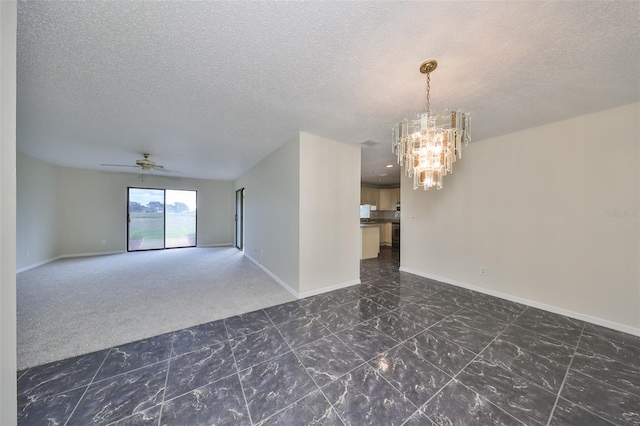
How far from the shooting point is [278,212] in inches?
149

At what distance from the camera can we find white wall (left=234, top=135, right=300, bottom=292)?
3.24m

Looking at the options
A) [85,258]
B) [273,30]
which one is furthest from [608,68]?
[85,258]

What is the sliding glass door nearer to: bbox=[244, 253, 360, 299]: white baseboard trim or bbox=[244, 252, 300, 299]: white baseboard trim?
bbox=[244, 252, 300, 299]: white baseboard trim

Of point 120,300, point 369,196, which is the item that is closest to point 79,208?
point 120,300

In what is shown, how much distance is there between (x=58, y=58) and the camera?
5.36 feet

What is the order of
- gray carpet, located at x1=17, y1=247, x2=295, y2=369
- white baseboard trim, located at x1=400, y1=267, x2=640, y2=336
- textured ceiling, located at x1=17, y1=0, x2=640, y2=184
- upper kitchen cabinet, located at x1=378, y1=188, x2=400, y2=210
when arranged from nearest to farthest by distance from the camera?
textured ceiling, located at x1=17, y1=0, x2=640, y2=184, gray carpet, located at x1=17, y1=247, x2=295, y2=369, white baseboard trim, located at x1=400, y1=267, x2=640, y2=336, upper kitchen cabinet, located at x1=378, y1=188, x2=400, y2=210

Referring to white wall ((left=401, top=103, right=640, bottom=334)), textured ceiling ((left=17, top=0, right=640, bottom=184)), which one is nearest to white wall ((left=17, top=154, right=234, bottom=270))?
textured ceiling ((left=17, top=0, right=640, bottom=184))

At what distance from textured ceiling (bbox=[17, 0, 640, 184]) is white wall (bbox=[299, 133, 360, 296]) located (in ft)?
1.93

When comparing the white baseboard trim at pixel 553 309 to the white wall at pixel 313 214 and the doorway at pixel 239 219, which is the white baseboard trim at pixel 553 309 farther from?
the doorway at pixel 239 219

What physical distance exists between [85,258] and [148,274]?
3188mm

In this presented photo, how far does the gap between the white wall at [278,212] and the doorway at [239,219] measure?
5.66 feet

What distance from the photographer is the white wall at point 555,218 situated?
2.28 metres

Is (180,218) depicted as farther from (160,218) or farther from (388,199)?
(388,199)
